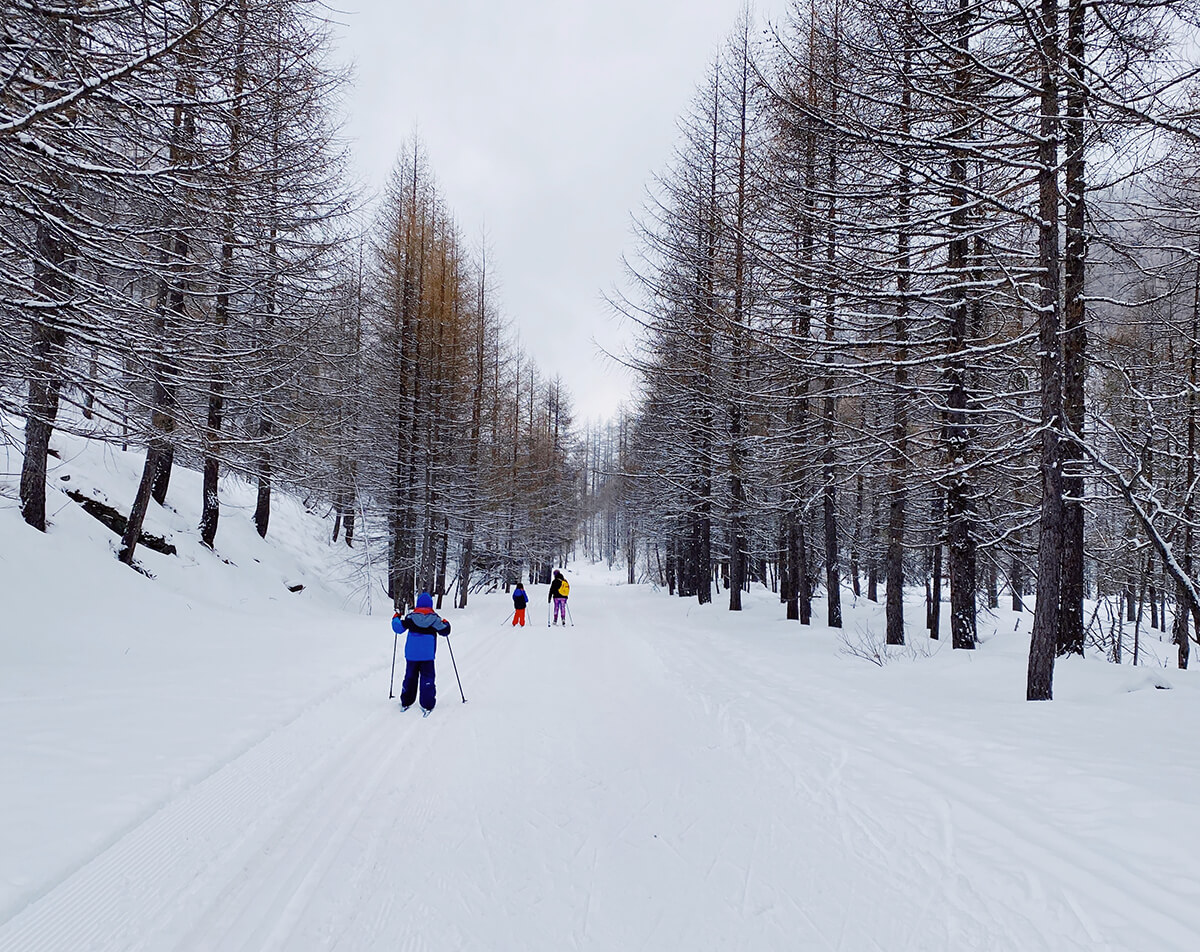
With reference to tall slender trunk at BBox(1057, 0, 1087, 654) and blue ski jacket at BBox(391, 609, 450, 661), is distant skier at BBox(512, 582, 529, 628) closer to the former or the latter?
blue ski jacket at BBox(391, 609, 450, 661)

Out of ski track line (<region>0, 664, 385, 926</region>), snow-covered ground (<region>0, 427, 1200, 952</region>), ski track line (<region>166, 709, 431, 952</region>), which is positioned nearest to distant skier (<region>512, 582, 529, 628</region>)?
snow-covered ground (<region>0, 427, 1200, 952</region>)

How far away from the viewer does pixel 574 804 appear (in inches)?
179

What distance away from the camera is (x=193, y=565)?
531 inches

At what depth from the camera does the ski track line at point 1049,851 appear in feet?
9.48

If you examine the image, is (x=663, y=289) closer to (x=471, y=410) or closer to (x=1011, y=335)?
(x=1011, y=335)

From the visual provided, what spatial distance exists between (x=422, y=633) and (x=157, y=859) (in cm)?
409

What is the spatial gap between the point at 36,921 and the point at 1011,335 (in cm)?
1489

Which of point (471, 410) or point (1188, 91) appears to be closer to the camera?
point (1188, 91)

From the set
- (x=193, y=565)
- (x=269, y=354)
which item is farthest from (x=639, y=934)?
(x=193, y=565)

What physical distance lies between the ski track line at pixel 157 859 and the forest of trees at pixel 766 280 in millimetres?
3370

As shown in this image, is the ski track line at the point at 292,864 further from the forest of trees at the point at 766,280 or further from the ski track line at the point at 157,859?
the forest of trees at the point at 766,280

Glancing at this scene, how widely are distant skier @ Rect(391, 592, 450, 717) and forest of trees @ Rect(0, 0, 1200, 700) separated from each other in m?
2.85

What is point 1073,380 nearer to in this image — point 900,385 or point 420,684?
point 900,385

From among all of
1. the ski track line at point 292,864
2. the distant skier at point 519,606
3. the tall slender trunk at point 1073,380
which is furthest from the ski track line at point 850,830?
the distant skier at point 519,606
